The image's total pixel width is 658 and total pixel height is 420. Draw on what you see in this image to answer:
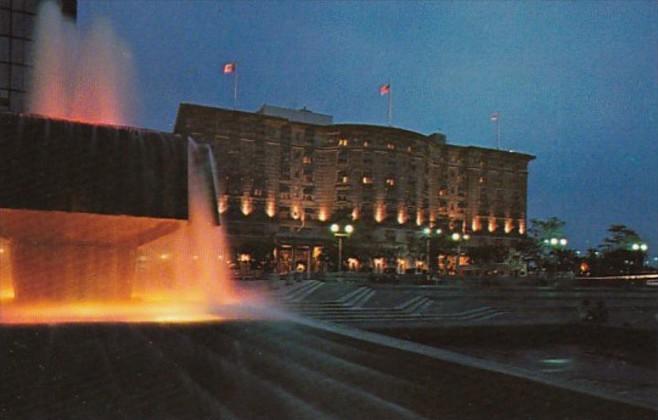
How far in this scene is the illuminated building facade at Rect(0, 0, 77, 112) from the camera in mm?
33156

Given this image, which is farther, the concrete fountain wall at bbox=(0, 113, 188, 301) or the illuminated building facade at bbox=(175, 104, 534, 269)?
the illuminated building facade at bbox=(175, 104, 534, 269)

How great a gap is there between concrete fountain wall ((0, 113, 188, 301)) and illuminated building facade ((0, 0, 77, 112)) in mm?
20177

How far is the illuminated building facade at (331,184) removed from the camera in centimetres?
7906

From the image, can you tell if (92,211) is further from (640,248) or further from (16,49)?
(640,248)

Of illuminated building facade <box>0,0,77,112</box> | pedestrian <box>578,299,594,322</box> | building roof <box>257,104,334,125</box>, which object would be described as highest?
building roof <box>257,104,334,125</box>

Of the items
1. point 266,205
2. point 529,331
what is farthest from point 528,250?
point 529,331

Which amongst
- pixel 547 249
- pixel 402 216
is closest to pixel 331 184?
pixel 402 216

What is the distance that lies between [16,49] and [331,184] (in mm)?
56870

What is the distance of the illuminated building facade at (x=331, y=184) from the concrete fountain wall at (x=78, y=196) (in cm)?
5209

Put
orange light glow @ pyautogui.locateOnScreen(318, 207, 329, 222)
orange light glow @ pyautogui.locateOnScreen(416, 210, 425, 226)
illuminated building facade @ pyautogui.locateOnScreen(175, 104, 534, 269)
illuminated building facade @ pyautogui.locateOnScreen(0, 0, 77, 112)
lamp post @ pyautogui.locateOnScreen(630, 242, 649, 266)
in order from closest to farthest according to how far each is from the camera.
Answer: illuminated building facade @ pyautogui.locateOnScreen(0, 0, 77, 112), lamp post @ pyautogui.locateOnScreen(630, 242, 649, 266), illuminated building facade @ pyautogui.locateOnScreen(175, 104, 534, 269), orange light glow @ pyautogui.locateOnScreen(318, 207, 329, 222), orange light glow @ pyautogui.locateOnScreen(416, 210, 425, 226)

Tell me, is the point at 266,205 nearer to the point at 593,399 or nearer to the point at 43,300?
the point at 43,300

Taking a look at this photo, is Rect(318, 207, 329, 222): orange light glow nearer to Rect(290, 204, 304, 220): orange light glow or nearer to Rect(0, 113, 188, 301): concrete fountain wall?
Rect(290, 204, 304, 220): orange light glow

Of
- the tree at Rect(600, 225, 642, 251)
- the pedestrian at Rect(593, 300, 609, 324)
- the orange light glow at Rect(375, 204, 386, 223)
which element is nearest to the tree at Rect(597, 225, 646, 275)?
the tree at Rect(600, 225, 642, 251)

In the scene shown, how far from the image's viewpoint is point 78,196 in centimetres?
1473
